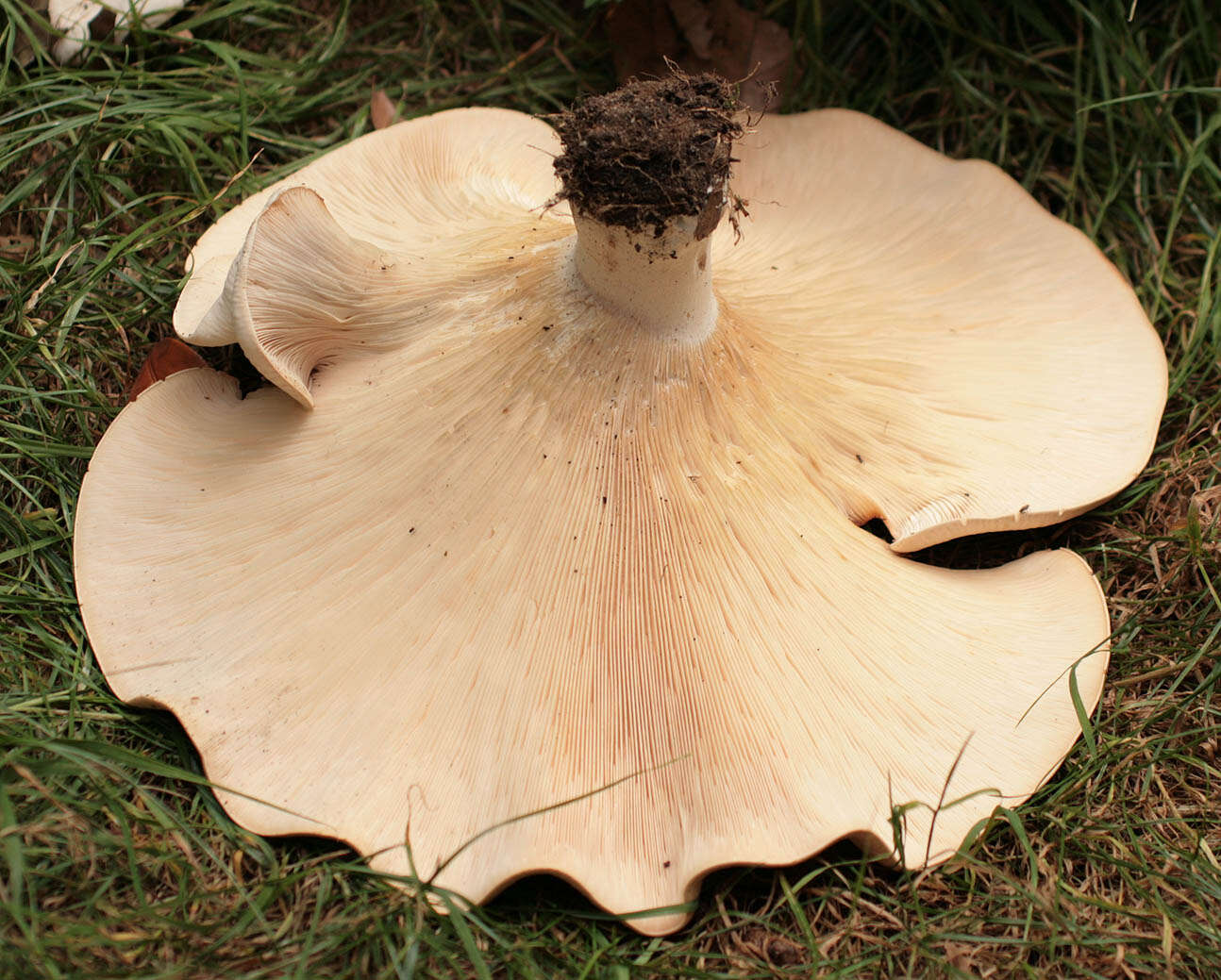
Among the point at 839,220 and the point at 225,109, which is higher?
the point at 225,109

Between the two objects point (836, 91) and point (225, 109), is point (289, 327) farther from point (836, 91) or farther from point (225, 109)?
point (836, 91)

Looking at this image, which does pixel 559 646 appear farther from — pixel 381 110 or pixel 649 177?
pixel 381 110

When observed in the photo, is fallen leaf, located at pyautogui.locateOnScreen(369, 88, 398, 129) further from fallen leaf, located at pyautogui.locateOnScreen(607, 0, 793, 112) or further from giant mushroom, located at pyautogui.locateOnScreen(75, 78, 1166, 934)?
giant mushroom, located at pyautogui.locateOnScreen(75, 78, 1166, 934)

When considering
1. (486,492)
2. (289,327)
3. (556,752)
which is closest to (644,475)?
(486,492)

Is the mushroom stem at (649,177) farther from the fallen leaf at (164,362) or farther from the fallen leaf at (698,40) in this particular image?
the fallen leaf at (698,40)

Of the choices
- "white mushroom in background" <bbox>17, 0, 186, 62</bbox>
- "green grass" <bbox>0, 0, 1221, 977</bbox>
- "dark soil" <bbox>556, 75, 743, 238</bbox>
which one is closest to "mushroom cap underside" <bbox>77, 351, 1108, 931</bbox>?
"green grass" <bbox>0, 0, 1221, 977</bbox>

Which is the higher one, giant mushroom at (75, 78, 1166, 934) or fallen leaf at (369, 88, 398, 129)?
fallen leaf at (369, 88, 398, 129)
